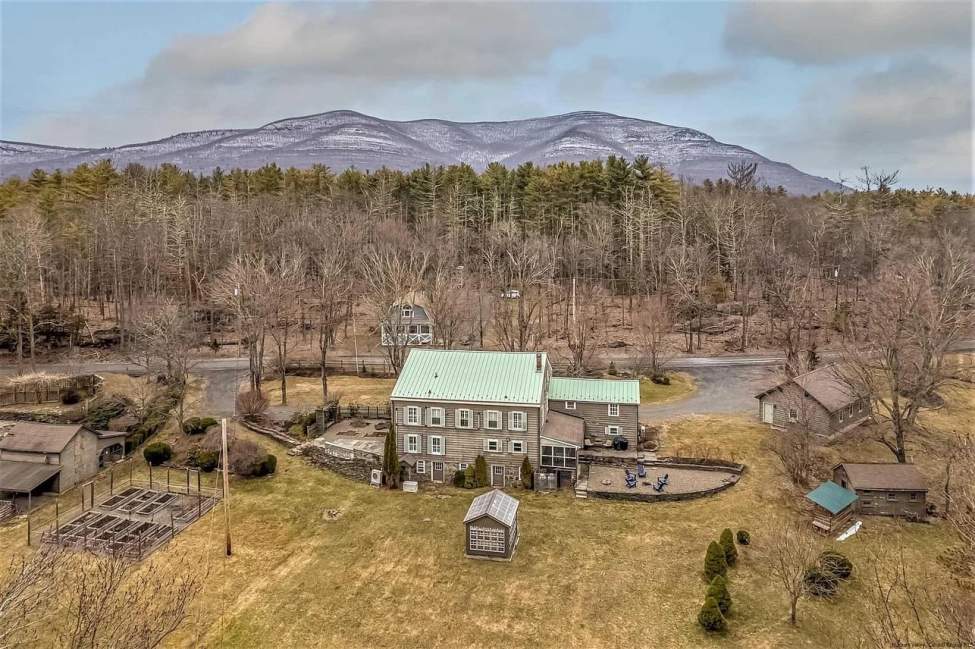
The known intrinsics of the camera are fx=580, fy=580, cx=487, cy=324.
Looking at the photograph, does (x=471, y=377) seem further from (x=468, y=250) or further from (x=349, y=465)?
(x=468, y=250)

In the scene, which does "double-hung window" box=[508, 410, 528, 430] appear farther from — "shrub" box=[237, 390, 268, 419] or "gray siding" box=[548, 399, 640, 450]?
"shrub" box=[237, 390, 268, 419]

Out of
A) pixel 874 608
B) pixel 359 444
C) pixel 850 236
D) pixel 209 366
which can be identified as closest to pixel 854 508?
pixel 874 608

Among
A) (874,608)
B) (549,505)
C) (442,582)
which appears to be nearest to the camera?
(874,608)

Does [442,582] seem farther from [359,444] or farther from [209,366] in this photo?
[209,366]

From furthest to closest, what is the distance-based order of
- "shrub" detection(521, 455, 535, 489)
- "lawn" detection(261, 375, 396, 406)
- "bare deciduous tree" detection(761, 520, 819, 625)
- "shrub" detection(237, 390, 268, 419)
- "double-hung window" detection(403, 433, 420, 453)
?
"lawn" detection(261, 375, 396, 406) < "shrub" detection(237, 390, 268, 419) < "double-hung window" detection(403, 433, 420, 453) < "shrub" detection(521, 455, 535, 489) < "bare deciduous tree" detection(761, 520, 819, 625)

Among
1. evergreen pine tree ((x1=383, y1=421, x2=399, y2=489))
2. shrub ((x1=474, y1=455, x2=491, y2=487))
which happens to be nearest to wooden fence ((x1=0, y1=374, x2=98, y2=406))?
evergreen pine tree ((x1=383, y1=421, x2=399, y2=489))
